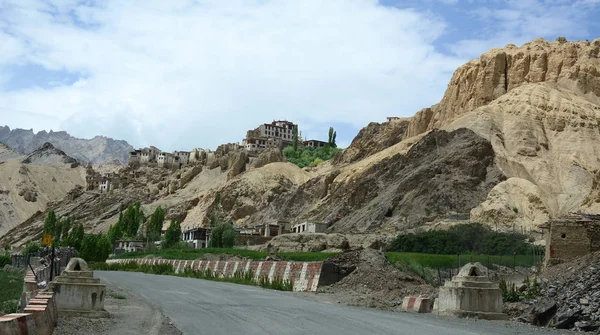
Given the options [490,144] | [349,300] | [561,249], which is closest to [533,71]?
[490,144]

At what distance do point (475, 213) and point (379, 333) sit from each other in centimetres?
6290

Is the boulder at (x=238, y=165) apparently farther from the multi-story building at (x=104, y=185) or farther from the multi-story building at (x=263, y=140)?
the multi-story building at (x=104, y=185)

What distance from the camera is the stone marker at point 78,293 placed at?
59.9 feet

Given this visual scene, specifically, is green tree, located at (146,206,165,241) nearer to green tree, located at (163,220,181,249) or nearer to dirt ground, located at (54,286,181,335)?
green tree, located at (163,220,181,249)

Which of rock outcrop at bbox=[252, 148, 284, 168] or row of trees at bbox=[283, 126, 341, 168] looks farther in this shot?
row of trees at bbox=[283, 126, 341, 168]

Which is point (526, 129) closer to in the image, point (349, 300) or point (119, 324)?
point (349, 300)

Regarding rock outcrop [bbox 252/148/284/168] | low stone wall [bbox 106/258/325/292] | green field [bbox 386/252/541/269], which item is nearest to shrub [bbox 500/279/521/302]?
low stone wall [bbox 106/258/325/292]

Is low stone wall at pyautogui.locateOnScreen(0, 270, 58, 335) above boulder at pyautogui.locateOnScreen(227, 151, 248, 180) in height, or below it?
below

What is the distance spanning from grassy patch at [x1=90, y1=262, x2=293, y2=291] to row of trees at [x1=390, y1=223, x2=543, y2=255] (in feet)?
63.3

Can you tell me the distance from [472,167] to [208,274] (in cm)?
5147

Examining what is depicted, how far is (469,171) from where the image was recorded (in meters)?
89.3

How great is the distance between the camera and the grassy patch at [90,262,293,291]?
119ft

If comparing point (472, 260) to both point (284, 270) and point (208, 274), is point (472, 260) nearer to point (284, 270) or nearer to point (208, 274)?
point (284, 270)

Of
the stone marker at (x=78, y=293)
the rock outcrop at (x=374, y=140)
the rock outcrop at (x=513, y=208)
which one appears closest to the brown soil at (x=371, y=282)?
the stone marker at (x=78, y=293)
